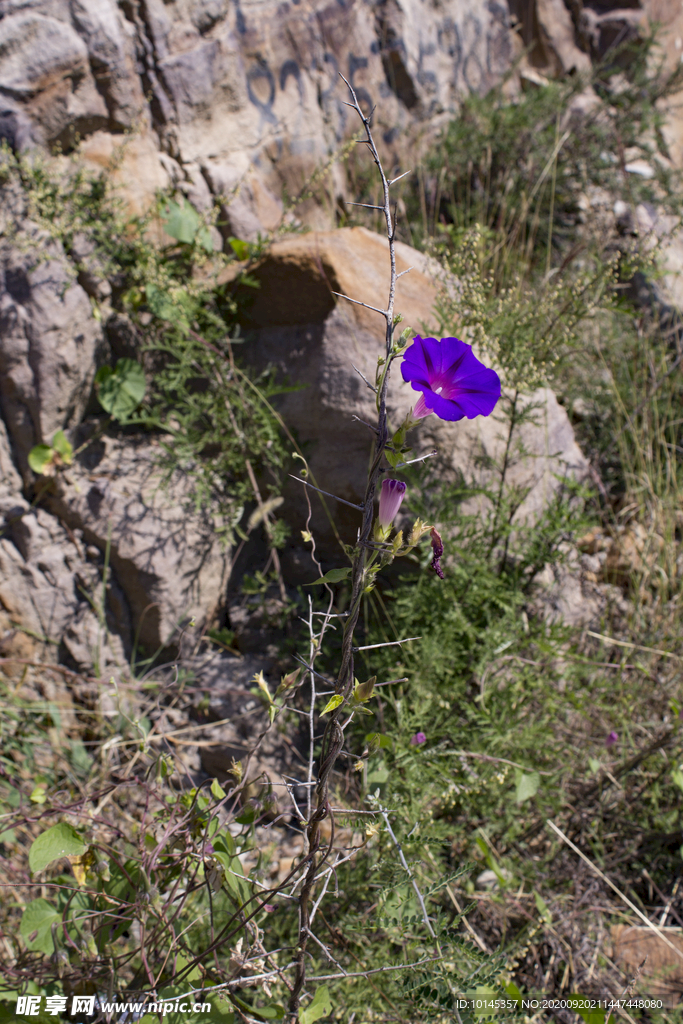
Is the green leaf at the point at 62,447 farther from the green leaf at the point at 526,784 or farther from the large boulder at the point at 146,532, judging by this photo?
the green leaf at the point at 526,784

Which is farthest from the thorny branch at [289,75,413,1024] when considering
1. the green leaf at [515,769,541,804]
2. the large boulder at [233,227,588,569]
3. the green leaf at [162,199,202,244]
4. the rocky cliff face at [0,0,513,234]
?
the rocky cliff face at [0,0,513,234]

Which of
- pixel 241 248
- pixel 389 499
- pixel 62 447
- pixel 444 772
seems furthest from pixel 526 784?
pixel 241 248

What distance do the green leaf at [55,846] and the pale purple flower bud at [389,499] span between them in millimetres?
1109

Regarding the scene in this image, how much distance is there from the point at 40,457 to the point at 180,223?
1.19 meters

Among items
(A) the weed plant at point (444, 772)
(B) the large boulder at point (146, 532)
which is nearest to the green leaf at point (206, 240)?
(A) the weed plant at point (444, 772)

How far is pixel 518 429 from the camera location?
2543 mm

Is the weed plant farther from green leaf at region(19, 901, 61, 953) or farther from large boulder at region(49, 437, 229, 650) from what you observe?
large boulder at region(49, 437, 229, 650)

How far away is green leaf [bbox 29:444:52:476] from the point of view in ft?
8.28

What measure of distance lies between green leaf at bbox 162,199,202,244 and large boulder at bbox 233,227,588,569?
0.33 meters

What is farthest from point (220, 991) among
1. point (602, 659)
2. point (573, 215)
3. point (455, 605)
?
point (573, 215)

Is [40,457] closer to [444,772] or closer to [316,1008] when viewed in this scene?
[444,772]

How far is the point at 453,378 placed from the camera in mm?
1159

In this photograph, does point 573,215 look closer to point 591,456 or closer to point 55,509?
point 591,456

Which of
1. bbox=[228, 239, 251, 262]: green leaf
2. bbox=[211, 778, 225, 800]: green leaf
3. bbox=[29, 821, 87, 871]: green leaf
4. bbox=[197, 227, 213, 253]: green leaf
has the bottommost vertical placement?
bbox=[29, 821, 87, 871]: green leaf
